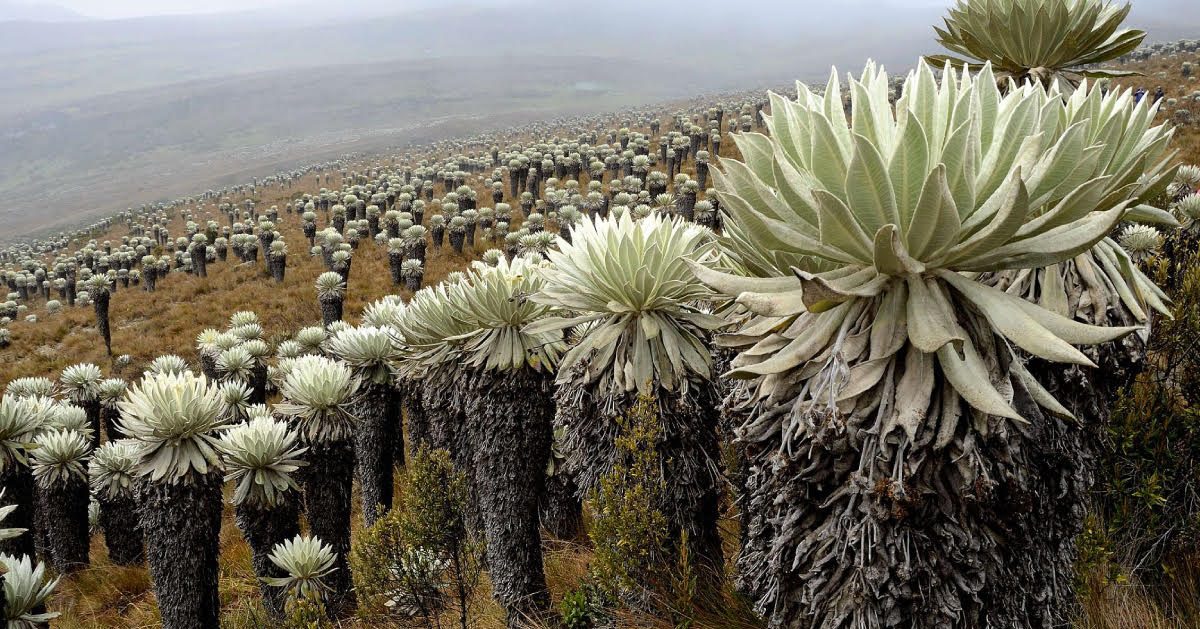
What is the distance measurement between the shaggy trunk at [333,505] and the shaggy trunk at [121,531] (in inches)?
175

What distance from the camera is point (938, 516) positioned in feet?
4.98

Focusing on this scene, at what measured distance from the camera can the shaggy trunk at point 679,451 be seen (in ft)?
8.88

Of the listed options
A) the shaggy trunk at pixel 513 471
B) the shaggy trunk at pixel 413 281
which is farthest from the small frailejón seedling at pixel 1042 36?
the shaggy trunk at pixel 413 281

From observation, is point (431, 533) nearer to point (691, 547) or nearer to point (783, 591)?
point (691, 547)

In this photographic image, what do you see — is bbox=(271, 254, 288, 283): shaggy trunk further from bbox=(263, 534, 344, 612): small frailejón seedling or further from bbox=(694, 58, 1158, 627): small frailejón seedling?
bbox=(694, 58, 1158, 627): small frailejón seedling

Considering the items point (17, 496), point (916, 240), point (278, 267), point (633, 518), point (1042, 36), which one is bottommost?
point (278, 267)

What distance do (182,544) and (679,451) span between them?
3996 mm

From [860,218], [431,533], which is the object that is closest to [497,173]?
[431,533]

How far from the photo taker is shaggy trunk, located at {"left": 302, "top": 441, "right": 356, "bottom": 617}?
5496mm

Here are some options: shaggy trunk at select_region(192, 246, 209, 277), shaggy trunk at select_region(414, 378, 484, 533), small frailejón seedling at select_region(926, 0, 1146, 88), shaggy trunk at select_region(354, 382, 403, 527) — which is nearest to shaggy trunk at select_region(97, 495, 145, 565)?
shaggy trunk at select_region(354, 382, 403, 527)

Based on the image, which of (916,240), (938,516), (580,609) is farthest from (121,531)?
(916,240)

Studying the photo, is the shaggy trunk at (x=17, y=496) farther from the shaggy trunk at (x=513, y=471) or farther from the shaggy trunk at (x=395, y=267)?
the shaggy trunk at (x=395, y=267)

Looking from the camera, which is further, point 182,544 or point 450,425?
point 182,544

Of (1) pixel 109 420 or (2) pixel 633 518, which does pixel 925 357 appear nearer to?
(2) pixel 633 518
